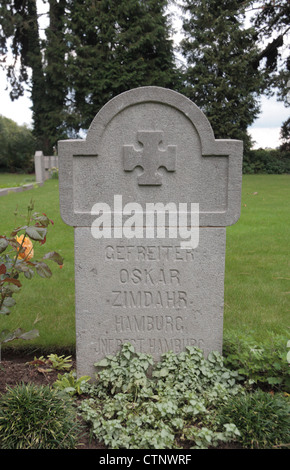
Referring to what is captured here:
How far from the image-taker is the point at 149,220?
2.77 m

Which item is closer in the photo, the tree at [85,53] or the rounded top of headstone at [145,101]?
the rounded top of headstone at [145,101]

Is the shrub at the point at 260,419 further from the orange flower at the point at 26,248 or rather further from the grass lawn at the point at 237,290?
the orange flower at the point at 26,248

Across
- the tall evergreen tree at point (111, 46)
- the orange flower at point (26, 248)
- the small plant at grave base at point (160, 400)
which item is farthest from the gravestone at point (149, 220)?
the tall evergreen tree at point (111, 46)

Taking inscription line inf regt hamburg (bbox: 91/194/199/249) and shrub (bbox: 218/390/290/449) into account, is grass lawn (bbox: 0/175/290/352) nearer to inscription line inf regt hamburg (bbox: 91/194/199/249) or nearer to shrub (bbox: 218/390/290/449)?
shrub (bbox: 218/390/290/449)

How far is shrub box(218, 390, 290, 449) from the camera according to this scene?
222cm

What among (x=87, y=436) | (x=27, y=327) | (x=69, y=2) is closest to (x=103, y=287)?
(x=87, y=436)

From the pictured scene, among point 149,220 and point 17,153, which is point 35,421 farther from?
point 17,153

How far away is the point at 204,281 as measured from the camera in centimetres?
287

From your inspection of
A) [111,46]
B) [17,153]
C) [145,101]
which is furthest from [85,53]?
[145,101]

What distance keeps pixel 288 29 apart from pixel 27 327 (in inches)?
1037

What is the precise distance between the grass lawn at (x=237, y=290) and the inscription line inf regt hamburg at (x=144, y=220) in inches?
38.5

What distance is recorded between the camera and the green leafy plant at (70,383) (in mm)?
2699

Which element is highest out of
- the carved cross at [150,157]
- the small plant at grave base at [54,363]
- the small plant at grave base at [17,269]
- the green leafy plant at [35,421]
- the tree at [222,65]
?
the tree at [222,65]
